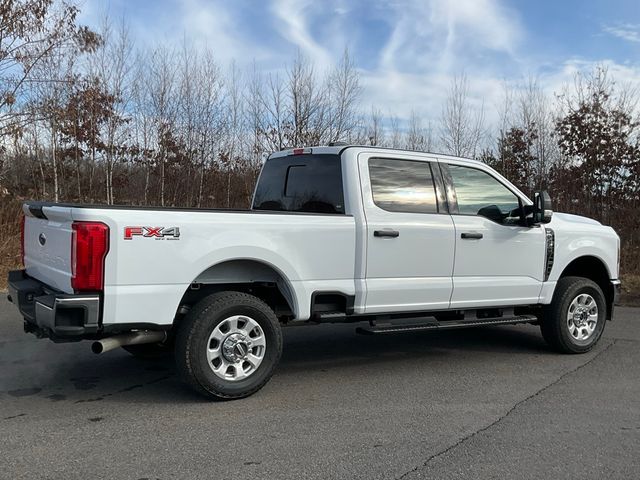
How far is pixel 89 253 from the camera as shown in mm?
4238

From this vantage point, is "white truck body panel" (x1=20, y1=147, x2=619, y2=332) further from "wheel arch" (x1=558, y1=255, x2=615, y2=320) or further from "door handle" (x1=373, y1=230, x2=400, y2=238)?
"wheel arch" (x1=558, y1=255, x2=615, y2=320)

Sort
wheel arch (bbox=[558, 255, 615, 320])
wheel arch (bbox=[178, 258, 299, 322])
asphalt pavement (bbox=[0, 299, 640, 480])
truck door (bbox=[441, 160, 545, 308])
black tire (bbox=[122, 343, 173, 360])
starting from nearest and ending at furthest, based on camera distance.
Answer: asphalt pavement (bbox=[0, 299, 640, 480]), wheel arch (bbox=[178, 258, 299, 322]), black tire (bbox=[122, 343, 173, 360]), truck door (bbox=[441, 160, 545, 308]), wheel arch (bbox=[558, 255, 615, 320])

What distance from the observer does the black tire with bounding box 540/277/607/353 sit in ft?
21.5

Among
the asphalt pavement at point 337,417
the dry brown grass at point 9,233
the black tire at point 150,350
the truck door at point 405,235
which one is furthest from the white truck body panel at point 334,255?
the dry brown grass at point 9,233

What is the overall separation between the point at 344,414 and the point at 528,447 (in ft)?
4.40

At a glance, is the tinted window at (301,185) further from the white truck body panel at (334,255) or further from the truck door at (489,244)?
the truck door at (489,244)

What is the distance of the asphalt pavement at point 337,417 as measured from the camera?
3.68 m

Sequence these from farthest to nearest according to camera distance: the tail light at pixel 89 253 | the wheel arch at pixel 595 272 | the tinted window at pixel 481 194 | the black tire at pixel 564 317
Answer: the wheel arch at pixel 595 272 → the black tire at pixel 564 317 → the tinted window at pixel 481 194 → the tail light at pixel 89 253

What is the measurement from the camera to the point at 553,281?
6566mm

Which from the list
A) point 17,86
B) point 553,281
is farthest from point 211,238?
point 17,86

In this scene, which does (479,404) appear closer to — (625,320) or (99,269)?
(99,269)

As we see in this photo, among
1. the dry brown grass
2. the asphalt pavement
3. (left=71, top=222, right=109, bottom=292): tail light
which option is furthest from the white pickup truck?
the dry brown grass

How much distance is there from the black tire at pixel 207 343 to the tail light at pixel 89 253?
30.7 inches

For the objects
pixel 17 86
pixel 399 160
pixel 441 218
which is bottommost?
pixel 441 218
